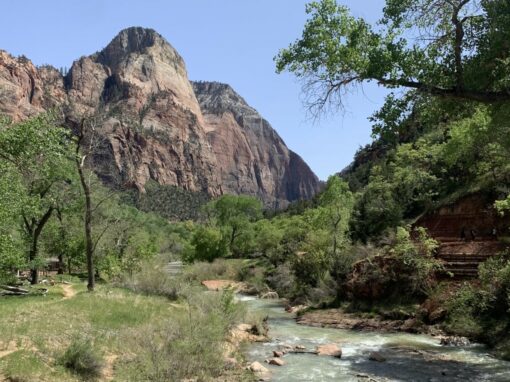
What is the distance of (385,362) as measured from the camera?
19750 millimetres

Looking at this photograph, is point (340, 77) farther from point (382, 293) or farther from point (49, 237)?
point (49, 237)

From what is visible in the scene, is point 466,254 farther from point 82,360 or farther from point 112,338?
point 82,360

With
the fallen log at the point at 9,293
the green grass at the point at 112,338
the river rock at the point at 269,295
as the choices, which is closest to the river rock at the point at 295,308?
the river rock at the point at 269,295

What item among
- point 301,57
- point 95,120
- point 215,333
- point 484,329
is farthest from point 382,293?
point 301,57

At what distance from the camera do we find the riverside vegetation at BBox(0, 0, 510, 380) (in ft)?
36.9

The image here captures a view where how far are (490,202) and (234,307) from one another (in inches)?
799

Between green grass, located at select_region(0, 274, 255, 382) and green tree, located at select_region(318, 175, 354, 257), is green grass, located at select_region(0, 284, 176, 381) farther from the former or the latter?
green tree, located at select_region(318, 175, 354, 257)

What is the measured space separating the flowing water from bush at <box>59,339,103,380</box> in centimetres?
657

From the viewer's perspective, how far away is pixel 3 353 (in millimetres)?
12656

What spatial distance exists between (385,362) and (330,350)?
2.66 meters

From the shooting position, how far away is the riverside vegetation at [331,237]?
36.9ft

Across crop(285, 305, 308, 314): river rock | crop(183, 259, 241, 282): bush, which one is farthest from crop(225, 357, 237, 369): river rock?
crop(183, 259, 241, 282): bush

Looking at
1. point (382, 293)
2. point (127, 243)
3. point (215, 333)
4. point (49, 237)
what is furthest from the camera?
point (127, 243)

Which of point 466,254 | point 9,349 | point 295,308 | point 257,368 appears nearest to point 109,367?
point 9,349
